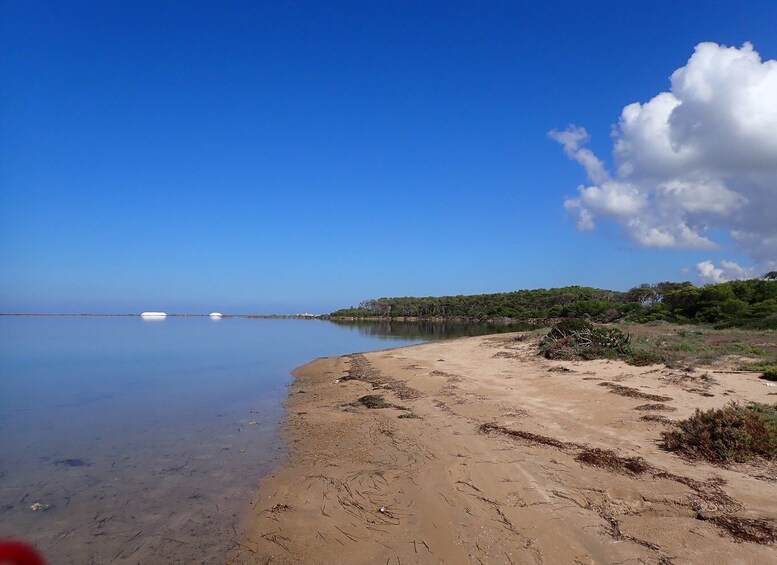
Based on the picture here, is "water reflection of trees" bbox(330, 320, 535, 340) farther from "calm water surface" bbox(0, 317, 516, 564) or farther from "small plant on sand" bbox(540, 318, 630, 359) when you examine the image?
"calm water surface" bbox(0, 317, 516, 564)

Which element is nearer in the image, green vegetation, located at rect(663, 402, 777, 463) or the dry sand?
the dry sand

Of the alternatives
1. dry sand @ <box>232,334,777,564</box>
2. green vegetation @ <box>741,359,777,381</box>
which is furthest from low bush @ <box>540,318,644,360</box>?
dry sand @ <box>232,334,777,564</box>

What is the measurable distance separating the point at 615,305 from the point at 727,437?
60.3m

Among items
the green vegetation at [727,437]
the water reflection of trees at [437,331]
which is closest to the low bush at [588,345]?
the green vegetation at [727,437]

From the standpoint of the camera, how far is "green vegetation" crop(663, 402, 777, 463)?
21.6ft

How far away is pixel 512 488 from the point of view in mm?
6051

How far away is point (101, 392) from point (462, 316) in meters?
89.6

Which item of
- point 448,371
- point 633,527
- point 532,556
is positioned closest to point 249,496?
point 532,556

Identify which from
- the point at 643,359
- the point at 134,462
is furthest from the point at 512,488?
the point at 643,359

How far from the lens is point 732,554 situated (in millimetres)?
4293

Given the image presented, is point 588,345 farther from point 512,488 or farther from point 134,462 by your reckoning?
point 134,462

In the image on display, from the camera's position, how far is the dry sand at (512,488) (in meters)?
4.74

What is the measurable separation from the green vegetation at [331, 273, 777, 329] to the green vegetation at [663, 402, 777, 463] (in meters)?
24.8

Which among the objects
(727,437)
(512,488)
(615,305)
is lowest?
(512,488)
